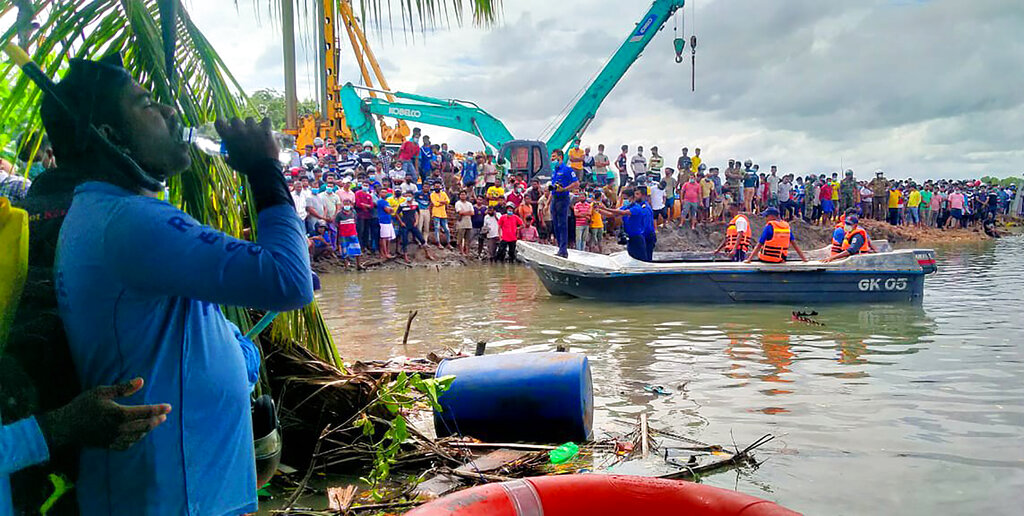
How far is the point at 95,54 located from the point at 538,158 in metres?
21.9

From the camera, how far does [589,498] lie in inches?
109

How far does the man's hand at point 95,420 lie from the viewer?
171 centimetres

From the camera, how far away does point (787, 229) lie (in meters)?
12.6

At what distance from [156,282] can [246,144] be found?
0.42 meters

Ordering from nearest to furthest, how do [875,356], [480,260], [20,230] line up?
[20,230], [875,356], [480,260]

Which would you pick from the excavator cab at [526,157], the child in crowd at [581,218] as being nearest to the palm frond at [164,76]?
the child in crowd at [581,218]

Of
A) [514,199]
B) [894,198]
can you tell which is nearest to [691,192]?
[514,199]

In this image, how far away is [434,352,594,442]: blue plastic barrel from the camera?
195 inches

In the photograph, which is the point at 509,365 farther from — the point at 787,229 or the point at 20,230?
the point at 787,229

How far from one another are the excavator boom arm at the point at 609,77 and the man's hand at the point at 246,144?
2525 cm

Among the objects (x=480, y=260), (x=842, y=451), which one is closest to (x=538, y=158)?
(x=480, y=260)

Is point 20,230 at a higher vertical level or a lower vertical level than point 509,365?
higher

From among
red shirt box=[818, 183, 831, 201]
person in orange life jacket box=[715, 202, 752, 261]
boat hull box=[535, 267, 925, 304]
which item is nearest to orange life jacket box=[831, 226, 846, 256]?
boat hull box=[535, 267, 925, 304]

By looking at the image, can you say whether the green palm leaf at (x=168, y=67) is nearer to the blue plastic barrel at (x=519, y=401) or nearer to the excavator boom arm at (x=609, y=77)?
the blue plastic barrel at (x=519, y=401)
